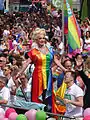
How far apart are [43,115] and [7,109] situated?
77 cm

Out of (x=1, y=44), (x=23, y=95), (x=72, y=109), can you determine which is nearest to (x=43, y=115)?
(x=72, y=109)

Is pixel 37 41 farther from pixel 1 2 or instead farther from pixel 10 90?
pixel 1 2

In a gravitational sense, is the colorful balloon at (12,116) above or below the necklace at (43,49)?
below

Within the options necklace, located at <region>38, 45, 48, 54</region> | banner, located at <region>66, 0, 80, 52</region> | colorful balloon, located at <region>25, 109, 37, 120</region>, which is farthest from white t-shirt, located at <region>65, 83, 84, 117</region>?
banner, located at <region>66, 0, 80, 52</region>

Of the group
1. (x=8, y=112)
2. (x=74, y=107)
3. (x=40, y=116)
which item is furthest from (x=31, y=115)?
(x=74, y=107)

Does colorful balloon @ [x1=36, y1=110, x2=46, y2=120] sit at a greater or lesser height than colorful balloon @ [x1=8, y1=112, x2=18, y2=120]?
greater

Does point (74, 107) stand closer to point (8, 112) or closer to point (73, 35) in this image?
point (8, 112)

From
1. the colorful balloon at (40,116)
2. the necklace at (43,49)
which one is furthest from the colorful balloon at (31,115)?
the necklace at (43,49)

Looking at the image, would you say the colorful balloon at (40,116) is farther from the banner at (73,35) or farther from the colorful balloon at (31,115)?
the banner at (73,35)

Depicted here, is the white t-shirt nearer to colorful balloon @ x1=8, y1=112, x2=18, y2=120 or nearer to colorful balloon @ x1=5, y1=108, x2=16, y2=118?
colorful balloon @ x1=5, y1=108, x2=16, y2=118

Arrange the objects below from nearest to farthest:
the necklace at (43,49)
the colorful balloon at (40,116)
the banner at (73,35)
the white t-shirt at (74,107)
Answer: the colorful balloon at (40,116) < the white t-shirt at (74,107) < the necklace at (43,49) < the banner at (73,35)

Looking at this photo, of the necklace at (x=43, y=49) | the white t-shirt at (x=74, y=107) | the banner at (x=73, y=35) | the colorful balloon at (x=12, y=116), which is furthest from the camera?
the banner at (x=73, y=35)

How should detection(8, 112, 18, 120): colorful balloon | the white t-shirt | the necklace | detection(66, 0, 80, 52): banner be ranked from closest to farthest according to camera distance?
detection(8, 112, 18, 120): colorful balloon → the white t-shirt → the necklace → detection(66, 0, 80, 52): banner

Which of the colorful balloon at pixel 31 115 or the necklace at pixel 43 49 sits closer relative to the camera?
the colorful balloon at pixel 31 115
